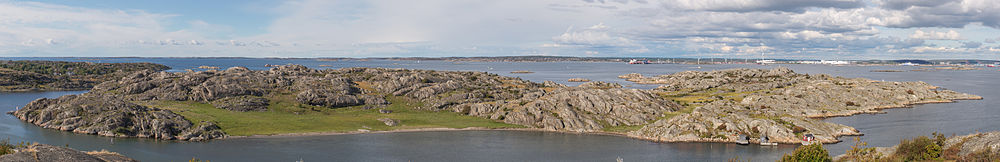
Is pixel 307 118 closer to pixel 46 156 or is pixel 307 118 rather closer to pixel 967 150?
pixel 46 156

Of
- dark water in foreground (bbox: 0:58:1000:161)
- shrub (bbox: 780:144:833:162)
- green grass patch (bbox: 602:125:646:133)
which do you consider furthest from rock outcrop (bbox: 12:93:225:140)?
shrub (bbox: 780:144:833:162)

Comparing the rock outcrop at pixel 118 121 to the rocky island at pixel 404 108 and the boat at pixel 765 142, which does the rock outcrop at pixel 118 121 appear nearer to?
the rocky island at pixel 404 108

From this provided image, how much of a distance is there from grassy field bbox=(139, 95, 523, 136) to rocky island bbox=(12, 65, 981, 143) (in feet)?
0.64

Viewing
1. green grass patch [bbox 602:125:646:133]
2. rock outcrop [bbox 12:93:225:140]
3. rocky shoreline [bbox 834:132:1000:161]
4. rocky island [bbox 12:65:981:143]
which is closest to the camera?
rocky shoreline [bbox 834:132:1000:161]

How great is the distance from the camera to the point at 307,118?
12131 centimetres

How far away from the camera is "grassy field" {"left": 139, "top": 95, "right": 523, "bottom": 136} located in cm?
11044

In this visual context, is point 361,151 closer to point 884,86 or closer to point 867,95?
point 867,95

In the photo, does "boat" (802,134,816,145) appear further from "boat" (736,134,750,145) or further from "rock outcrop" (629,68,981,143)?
"boat" (736,134,750,145)

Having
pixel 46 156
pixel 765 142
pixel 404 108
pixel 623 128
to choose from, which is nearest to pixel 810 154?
pixel 765 142

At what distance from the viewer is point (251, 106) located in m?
127

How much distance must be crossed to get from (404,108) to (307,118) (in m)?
23.3

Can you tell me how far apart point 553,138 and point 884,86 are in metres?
132

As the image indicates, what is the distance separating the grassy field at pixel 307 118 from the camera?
110 meters

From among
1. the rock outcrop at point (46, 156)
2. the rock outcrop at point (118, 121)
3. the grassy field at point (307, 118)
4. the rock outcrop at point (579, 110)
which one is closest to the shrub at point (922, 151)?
the rock outcrop at point (579, 110)
